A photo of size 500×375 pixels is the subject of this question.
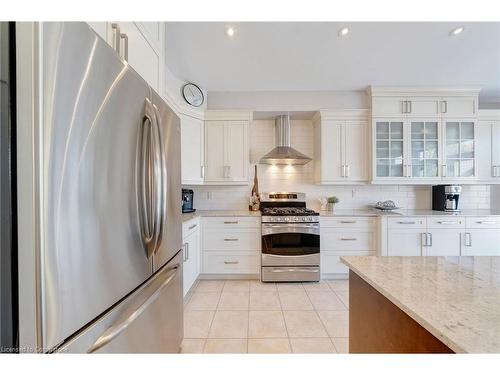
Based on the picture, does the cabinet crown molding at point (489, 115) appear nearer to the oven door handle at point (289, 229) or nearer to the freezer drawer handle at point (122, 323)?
the oven door handle at point (289, 229)

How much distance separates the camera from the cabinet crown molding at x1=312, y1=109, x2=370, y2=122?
3213 millimetres

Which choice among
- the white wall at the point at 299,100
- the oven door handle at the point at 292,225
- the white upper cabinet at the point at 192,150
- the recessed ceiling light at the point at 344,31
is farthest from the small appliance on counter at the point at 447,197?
the white upper cabinet at the point at 192,150

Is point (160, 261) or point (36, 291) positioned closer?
point (36, 291)

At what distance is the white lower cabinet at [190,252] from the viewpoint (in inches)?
94.5

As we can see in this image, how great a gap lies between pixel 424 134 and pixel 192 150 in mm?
3143

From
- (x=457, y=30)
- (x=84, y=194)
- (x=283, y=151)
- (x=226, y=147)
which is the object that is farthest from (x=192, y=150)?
(x=457, y=30)

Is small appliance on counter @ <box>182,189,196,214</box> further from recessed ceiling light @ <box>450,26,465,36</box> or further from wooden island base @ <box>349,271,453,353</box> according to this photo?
recessed ceiling light @ <box>450,26,465,36</box>

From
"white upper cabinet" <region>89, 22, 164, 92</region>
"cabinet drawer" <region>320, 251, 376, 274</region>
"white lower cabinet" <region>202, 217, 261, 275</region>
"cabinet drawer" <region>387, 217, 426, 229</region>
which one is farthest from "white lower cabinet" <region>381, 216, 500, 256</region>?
"white upper cabinet" <region>89, 22, 164, 92</region>

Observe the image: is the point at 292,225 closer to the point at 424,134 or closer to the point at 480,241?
the point at 424,134

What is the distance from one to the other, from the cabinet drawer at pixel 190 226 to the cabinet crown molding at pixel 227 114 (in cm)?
144

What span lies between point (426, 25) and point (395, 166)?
1.66 metres

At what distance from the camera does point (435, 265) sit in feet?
Answer: 3.27

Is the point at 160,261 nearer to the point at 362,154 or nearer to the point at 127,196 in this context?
the point at 127,196
